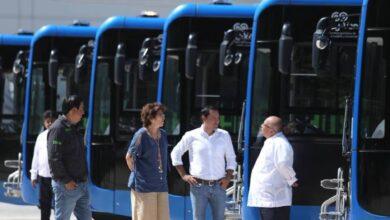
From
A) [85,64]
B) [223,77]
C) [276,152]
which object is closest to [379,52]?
[276,152]

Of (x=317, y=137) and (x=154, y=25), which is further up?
(x=154, y=25)

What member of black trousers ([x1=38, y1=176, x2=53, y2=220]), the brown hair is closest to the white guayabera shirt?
the brown hair

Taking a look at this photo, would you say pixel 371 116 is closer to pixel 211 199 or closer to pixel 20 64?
pixel 211 199

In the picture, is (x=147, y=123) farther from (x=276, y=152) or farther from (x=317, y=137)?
(x=317, y=137)

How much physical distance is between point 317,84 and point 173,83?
9.55ft

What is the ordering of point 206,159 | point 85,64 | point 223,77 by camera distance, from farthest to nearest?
1. point 85,64
2. point 223,77
3. point 206,159

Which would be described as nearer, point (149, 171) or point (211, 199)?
point (149, 171)

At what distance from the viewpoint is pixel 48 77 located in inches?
830

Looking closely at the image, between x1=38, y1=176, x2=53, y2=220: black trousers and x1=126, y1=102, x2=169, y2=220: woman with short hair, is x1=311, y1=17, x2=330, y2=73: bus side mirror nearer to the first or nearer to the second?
x1=126, y1=102, x2=169, y2=220: woman with short hair

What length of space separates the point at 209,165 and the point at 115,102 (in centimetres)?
517

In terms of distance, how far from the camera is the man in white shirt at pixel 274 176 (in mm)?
12352

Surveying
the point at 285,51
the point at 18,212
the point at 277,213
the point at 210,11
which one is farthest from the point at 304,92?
the point at 18,212

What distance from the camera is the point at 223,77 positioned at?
633 inches

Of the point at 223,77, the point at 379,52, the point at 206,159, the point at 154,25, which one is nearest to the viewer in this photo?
the point at 379,52
